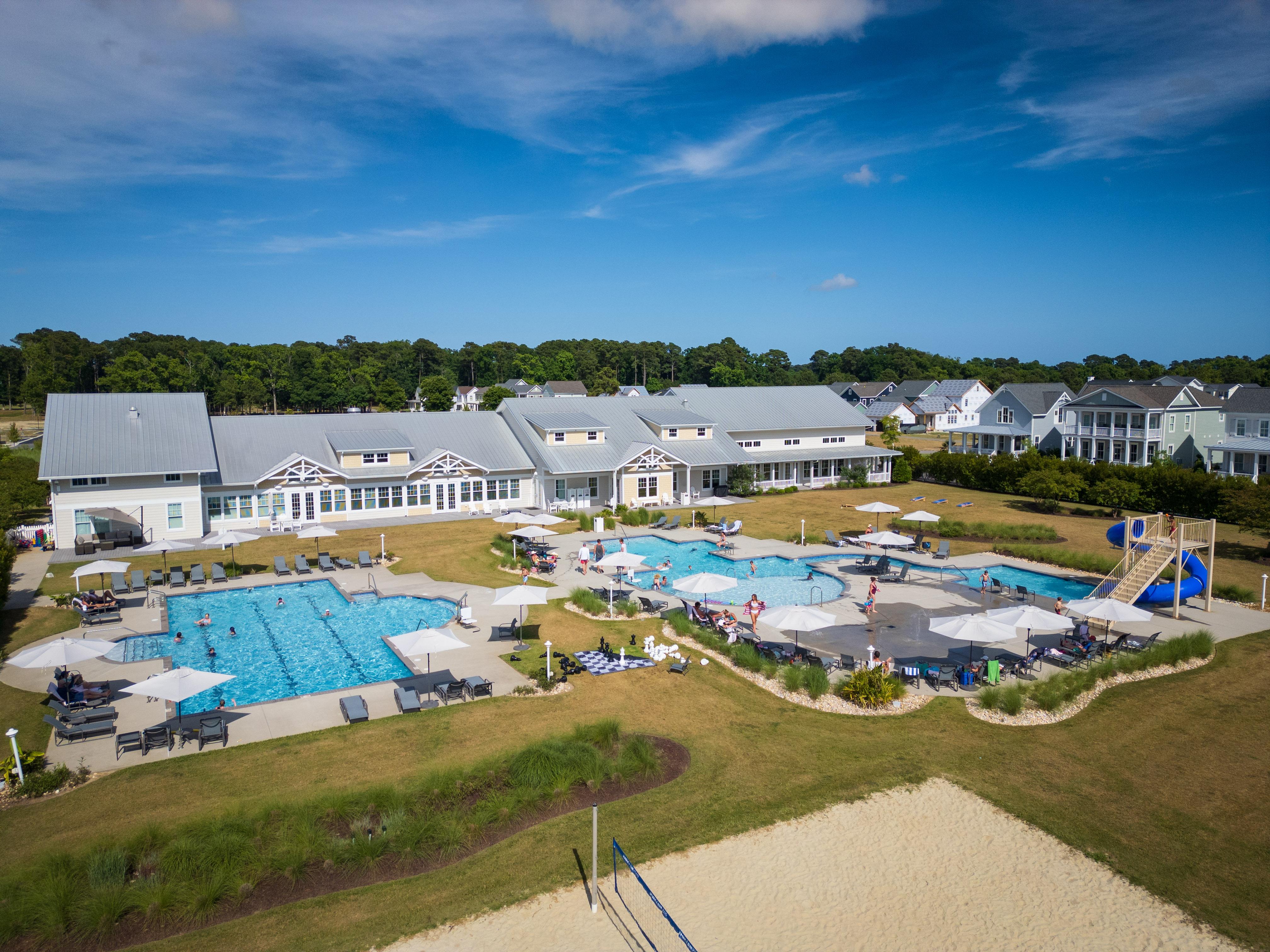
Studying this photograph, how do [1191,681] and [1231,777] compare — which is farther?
[1191,681]

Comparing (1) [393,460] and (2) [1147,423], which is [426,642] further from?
(2) [1147,423]

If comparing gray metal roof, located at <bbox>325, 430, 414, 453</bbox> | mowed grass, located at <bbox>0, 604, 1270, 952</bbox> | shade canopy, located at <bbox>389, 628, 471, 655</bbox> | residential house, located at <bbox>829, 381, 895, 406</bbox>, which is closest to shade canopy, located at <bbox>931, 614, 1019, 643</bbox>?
mowed grass, located at <bbox>0, 604, 1270, 952</bbox>

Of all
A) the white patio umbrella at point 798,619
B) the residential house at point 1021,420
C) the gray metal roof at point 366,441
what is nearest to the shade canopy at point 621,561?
the white patio umbrella at point 798,619

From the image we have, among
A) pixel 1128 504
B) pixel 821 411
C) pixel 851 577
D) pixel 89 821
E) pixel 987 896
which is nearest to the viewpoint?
pixel 987 896

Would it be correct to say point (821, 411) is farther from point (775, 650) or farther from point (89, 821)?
point (89, 821)

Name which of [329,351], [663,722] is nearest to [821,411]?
[663,722]

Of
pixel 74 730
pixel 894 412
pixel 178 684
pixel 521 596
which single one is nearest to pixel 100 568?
pixel 74 730
